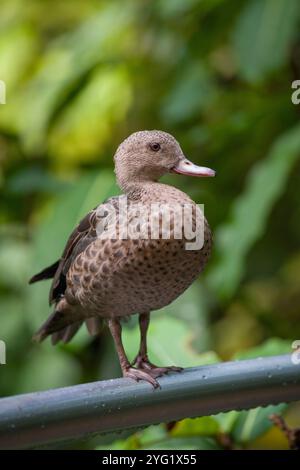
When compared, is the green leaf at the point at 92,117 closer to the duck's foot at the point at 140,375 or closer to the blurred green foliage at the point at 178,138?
the blurred green foliage at the point at 178,138

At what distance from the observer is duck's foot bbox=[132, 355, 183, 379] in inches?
35.3

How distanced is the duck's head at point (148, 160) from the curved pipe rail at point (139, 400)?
18cm

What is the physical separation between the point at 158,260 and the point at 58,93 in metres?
1.46

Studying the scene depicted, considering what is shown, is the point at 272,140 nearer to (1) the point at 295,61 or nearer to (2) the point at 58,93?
(1) the point at 295,61

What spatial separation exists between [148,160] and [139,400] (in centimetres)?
21

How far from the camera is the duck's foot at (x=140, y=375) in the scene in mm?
817

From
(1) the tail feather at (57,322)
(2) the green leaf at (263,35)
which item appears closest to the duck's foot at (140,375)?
(1) the tail feather at (57,322)

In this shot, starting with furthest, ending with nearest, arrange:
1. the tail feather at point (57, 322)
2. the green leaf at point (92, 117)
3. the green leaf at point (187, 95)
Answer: the green leaf at point (92, 117), the green leaf at point (187, 95), the tail feather at point (57, 322)

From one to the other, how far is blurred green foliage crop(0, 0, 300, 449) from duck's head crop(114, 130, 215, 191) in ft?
3.03

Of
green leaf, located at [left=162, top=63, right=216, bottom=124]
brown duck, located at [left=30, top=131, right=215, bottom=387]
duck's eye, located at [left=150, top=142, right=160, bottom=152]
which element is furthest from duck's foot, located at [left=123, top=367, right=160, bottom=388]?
green leaf, located at [left=162, top=63, right=216, bottom=124]

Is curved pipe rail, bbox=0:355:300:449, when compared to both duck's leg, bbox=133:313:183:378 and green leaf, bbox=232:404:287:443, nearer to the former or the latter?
duck's leg, bbox=133:313:183:378

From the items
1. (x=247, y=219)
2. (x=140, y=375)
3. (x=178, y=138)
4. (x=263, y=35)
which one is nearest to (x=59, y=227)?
(x=247, y=219)
